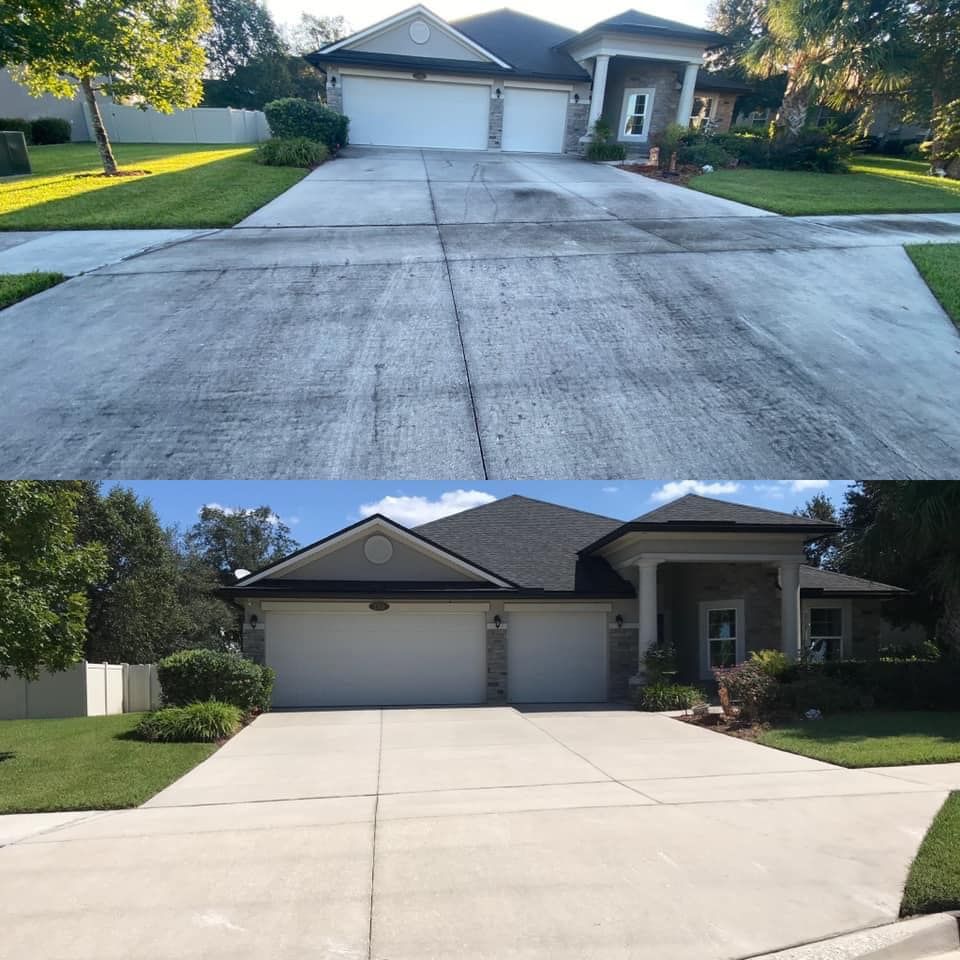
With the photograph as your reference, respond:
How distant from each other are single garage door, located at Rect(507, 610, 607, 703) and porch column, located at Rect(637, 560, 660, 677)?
4.62 feet

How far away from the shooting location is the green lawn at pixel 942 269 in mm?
8641

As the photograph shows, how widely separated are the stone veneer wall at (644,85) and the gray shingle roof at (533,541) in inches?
559

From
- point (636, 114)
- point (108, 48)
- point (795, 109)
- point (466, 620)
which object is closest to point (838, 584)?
point (466, 620)

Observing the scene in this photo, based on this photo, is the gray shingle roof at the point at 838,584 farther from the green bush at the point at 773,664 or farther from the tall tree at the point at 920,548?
the green bush at the point at 773,664

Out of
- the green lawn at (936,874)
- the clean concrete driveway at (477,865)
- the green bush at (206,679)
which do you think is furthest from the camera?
the green bush at (206,679)

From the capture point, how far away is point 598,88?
23.4m

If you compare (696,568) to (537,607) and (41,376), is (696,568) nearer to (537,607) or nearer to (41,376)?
(537,607)

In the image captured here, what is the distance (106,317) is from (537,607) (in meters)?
8.88

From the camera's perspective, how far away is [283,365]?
23.6ft

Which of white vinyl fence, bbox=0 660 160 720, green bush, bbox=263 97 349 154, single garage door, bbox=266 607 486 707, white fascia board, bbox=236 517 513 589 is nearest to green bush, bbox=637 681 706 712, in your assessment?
white fascia board, bbox=236 517 513 589

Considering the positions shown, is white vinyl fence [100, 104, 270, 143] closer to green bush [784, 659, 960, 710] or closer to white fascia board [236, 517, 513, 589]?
white fascia board [236, 517, 513, 589]

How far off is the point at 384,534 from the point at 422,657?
7.77 feet

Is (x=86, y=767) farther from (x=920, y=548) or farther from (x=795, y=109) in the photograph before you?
(x=795, y=109)

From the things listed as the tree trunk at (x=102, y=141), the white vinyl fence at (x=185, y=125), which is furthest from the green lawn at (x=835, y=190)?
the white vinyl fence at (x=185, y=125)
